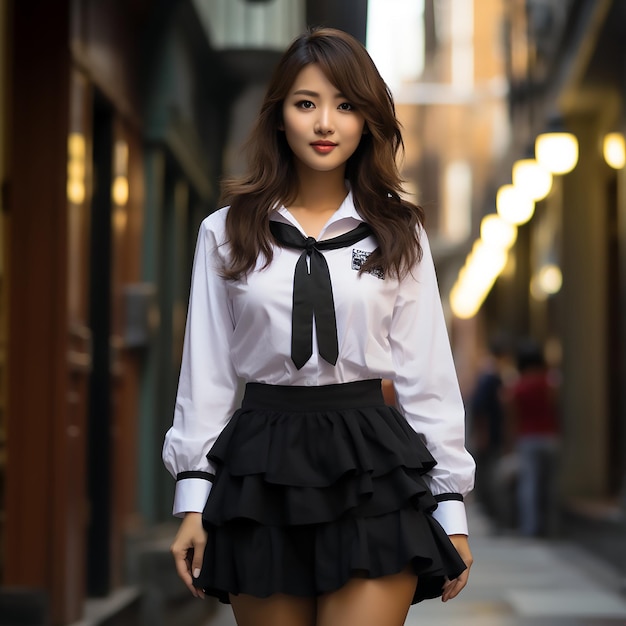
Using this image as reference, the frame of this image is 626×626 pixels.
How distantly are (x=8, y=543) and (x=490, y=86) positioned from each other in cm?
3566

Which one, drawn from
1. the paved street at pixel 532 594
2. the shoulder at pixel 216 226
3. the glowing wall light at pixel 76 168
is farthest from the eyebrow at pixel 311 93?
the paved street at pixel 532 594

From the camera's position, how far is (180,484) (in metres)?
3.10

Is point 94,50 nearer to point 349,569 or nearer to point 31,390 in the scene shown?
point 31,390

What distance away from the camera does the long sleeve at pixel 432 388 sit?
124 inches

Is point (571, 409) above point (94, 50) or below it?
below

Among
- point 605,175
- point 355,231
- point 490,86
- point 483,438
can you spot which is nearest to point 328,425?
point 355,231

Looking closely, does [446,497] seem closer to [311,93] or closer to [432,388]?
[432,388]

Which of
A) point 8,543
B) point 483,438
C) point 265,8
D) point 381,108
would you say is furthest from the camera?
point 483,438

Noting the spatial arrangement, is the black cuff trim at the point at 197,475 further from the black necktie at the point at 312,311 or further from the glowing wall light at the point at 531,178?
the glowing wall light at the point at 531,178

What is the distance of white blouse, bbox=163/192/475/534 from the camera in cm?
310

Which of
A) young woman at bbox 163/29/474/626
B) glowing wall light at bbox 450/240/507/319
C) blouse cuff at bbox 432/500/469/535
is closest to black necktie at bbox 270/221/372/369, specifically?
young woman at bbox 163/29/474/626

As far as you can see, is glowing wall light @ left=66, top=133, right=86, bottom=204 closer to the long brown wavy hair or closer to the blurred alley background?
the blurred alley background

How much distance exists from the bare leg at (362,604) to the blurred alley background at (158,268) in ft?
3.32

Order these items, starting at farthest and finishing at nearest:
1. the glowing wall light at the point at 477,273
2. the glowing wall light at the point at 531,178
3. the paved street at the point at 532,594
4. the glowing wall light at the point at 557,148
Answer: the glowing wall light at the point at 477,273 → the glowing wall light at the point at 531,178 → the glowing wall light at the point at 557,148 → the paved street at the point at 532,594
